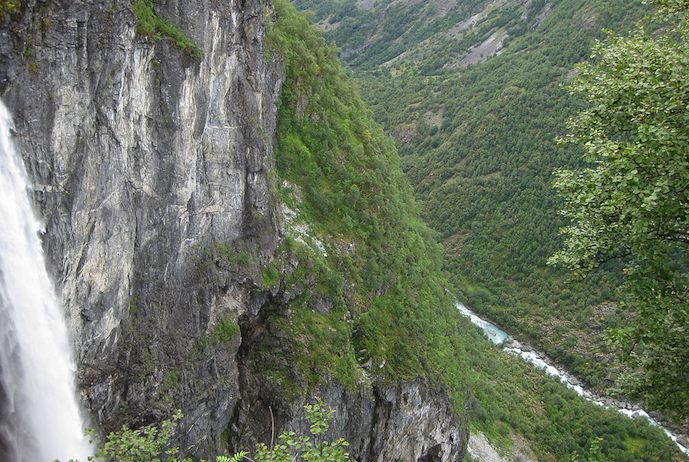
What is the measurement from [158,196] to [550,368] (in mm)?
54517

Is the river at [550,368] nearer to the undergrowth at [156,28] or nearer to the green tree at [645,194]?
the green tree at [645,194]

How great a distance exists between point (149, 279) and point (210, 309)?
11.0 feet

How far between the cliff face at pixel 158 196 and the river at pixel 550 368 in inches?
1471

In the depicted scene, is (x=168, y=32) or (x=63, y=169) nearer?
(x=63, y=169)

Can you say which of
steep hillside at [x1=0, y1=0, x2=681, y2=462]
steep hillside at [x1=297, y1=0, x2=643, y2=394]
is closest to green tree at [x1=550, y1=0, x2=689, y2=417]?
steep hillside at [x1=0, y1=0, x2=681, y2=462]

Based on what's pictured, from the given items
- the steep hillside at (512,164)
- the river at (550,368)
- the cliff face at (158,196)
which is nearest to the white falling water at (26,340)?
the cliff face at (158,196)

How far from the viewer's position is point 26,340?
1537 cm

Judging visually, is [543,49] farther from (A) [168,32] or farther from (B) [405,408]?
(A) [168,32]

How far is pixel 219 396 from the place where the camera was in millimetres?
23297

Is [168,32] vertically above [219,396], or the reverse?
[168,32]

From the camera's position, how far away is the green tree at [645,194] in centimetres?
1105

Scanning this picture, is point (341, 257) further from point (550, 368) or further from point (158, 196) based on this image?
point (550, 368)

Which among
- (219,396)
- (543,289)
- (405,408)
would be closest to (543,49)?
(543,289)

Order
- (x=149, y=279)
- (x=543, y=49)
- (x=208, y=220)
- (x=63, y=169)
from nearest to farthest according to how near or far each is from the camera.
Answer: (x=63, y=169)
(x=149, y=279)
(x=208, y=220)
(x=543, y=49)
